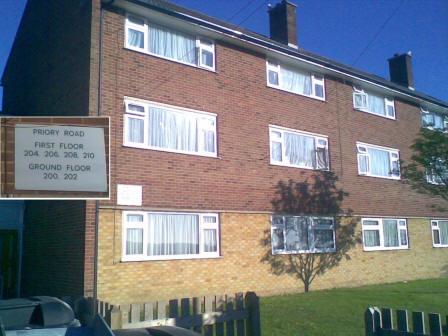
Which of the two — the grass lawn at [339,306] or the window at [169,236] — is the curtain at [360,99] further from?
the window at [169,236]

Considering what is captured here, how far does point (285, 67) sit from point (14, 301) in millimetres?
13588

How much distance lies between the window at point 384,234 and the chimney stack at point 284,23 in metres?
7.48

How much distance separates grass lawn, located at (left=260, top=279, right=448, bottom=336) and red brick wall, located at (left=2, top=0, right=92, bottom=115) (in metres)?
6.63

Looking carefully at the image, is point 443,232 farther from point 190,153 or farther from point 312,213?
point 190,153

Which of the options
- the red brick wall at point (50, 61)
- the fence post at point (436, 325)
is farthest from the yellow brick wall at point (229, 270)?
the fence post at point (436, 325)

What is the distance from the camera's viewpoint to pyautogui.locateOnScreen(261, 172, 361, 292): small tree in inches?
565

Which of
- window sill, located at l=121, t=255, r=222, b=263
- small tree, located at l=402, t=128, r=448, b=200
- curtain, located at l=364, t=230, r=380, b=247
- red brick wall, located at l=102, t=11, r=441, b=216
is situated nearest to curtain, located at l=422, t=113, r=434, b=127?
red brick wall, located at l=102, t=11, r=441, b=216

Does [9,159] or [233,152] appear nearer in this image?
[9,159]

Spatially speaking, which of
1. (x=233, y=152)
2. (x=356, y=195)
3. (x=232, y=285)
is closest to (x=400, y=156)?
(x=356, y=195)

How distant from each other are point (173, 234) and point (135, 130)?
9.31 feet

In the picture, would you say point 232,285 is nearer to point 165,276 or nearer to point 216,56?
point 165,276

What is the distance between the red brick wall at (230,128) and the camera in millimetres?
11781

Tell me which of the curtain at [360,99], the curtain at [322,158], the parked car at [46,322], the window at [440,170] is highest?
the curtain at [360,99]

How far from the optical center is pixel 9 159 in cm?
521
